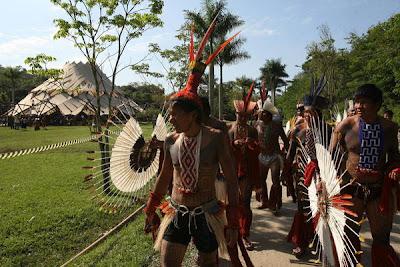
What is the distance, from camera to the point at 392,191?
145 inches

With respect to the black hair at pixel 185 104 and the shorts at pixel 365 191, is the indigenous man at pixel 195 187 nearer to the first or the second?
the black hair at pixel 185 104

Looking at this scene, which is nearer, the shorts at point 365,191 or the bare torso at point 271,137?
the shorts at point 365,191

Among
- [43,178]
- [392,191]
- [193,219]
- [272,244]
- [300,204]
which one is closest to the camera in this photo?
[193,219]

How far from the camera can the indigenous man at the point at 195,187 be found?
307cm

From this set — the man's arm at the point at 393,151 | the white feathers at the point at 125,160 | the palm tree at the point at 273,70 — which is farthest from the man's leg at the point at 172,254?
the palm tree at the point at 273,70

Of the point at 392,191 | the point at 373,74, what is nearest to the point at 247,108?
the point at 392,191

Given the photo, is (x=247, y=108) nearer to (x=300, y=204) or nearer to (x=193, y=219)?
(x=300, y=204)

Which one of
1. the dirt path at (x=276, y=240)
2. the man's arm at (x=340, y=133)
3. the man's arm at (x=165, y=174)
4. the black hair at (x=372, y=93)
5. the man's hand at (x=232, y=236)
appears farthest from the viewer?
the dirt path at (x=276, y=240)

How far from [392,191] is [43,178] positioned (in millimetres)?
9681

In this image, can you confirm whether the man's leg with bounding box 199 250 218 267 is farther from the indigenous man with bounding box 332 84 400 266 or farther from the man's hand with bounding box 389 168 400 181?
the man's hand with bounding box 389 168 400 181

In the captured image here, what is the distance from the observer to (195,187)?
10.3 ft

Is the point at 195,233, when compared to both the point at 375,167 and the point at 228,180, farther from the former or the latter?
the point at 375,167

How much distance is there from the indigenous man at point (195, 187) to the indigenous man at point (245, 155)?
2250mm

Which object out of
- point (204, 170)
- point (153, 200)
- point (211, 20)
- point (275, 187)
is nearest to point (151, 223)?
point (153, 200)
